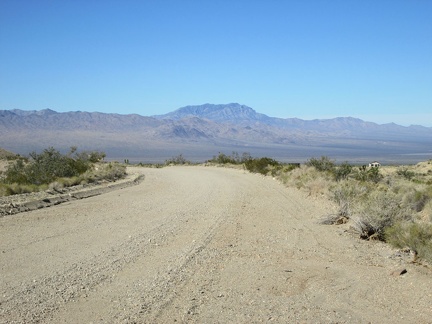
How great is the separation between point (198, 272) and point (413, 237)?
4.56m

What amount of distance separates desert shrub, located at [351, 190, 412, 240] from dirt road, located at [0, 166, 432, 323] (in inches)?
22.1

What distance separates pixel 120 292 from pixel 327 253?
4.67m

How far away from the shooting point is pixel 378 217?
11.8 m

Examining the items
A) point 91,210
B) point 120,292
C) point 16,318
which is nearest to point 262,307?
point 120,292

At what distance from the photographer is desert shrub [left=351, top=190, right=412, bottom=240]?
11.7 metres

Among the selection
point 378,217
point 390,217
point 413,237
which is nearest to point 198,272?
point 413,237

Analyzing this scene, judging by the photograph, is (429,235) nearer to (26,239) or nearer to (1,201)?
(26,239)

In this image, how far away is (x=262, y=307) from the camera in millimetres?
6738

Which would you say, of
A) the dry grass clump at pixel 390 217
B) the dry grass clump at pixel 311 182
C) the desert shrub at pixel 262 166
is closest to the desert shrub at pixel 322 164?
the desert shrub at pixel 262 166

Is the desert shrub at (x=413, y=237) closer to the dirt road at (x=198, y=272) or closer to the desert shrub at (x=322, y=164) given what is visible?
the dirt road at (x=198, y=272)

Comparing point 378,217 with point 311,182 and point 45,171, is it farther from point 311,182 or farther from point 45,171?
point 45,171

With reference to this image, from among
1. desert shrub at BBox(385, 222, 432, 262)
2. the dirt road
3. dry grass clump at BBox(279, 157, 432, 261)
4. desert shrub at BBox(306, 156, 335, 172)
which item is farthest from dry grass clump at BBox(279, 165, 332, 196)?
desert shrub at BBox(385, 222, 432, 262)

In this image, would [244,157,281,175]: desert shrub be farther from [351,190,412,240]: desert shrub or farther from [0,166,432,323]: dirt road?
[351,190,412,240]: desert shrub

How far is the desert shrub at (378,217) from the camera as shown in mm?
11727
